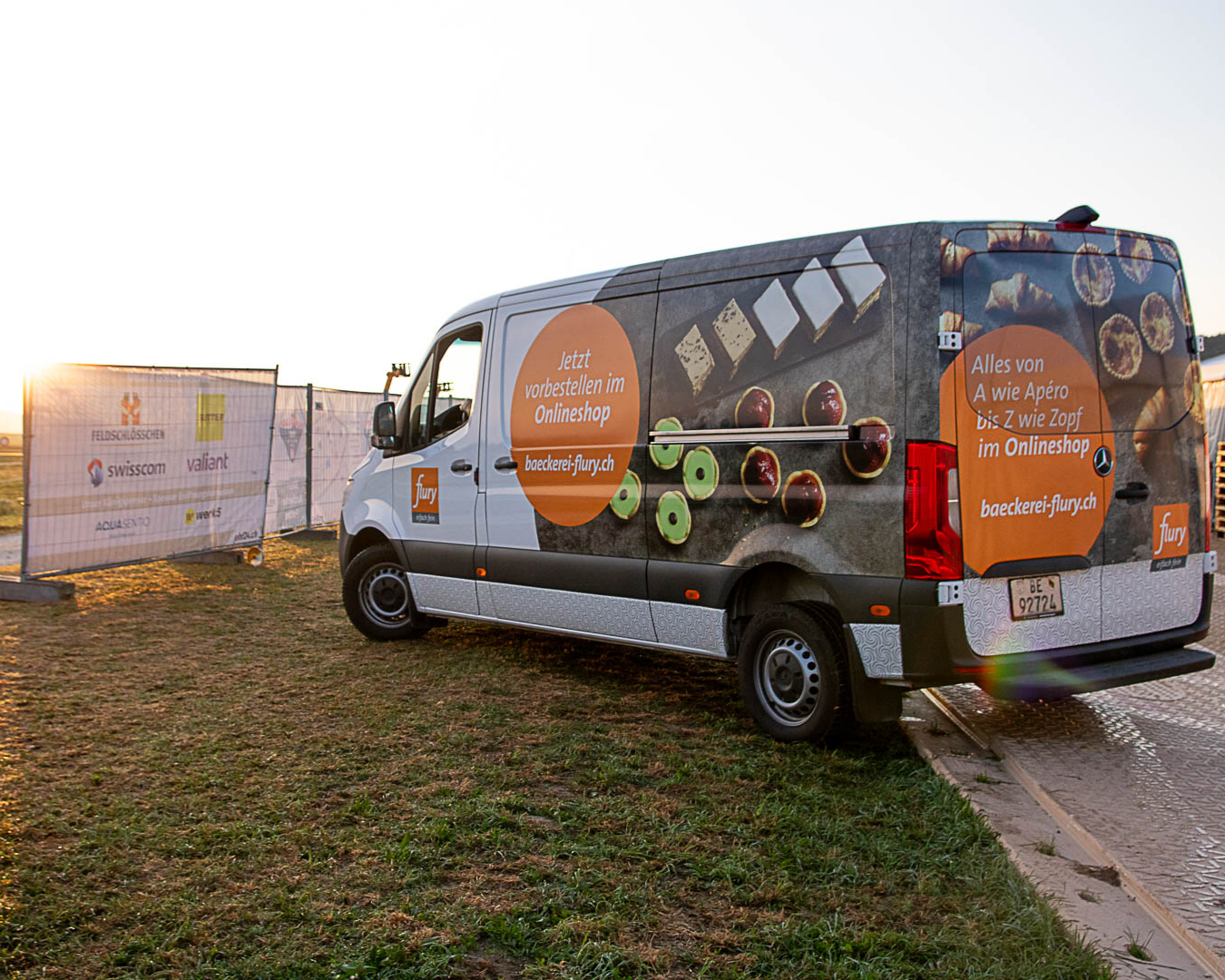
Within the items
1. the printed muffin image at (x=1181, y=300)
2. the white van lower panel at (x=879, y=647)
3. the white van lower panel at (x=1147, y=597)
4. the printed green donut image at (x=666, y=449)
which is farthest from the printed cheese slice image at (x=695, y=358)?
the printed muffin image at (x=1181, y=300)

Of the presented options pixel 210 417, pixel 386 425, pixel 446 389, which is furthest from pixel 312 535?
pixel 446 389

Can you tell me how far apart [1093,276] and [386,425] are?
188 inches

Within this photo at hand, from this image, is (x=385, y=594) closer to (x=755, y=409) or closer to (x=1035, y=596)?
(x=755, y=409)

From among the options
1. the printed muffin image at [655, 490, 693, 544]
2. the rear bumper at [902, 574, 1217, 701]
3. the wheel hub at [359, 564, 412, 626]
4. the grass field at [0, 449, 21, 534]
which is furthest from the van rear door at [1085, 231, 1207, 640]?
the grass field at [0, 449, 21, 534]

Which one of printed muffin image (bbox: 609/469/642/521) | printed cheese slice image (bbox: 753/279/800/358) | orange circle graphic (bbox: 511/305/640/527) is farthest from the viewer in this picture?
orange circle graphic (bbox: 511/305/640/527)

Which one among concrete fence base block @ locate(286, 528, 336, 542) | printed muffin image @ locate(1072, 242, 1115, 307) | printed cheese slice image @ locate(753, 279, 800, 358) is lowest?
concrete fence base block @ locate(286, 528, 336, 542)

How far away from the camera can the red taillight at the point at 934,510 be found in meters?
4.23

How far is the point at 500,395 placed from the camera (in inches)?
256

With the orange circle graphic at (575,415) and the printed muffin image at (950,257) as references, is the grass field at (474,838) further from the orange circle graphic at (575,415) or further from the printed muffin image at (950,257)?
the printed muffin image at (950,257)

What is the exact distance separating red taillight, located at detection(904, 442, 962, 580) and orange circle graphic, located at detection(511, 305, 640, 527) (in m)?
1.79

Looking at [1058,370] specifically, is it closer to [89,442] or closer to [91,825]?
[91,825]

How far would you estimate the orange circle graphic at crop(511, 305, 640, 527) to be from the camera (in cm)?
571

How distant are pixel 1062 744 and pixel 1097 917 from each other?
1895 millimetres

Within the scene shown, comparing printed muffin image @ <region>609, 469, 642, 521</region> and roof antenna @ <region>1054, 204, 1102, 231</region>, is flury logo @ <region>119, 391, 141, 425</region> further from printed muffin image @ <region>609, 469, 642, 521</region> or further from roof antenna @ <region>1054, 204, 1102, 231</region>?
roof antenna @ <region>1054, 204, 1102, 231</region>
